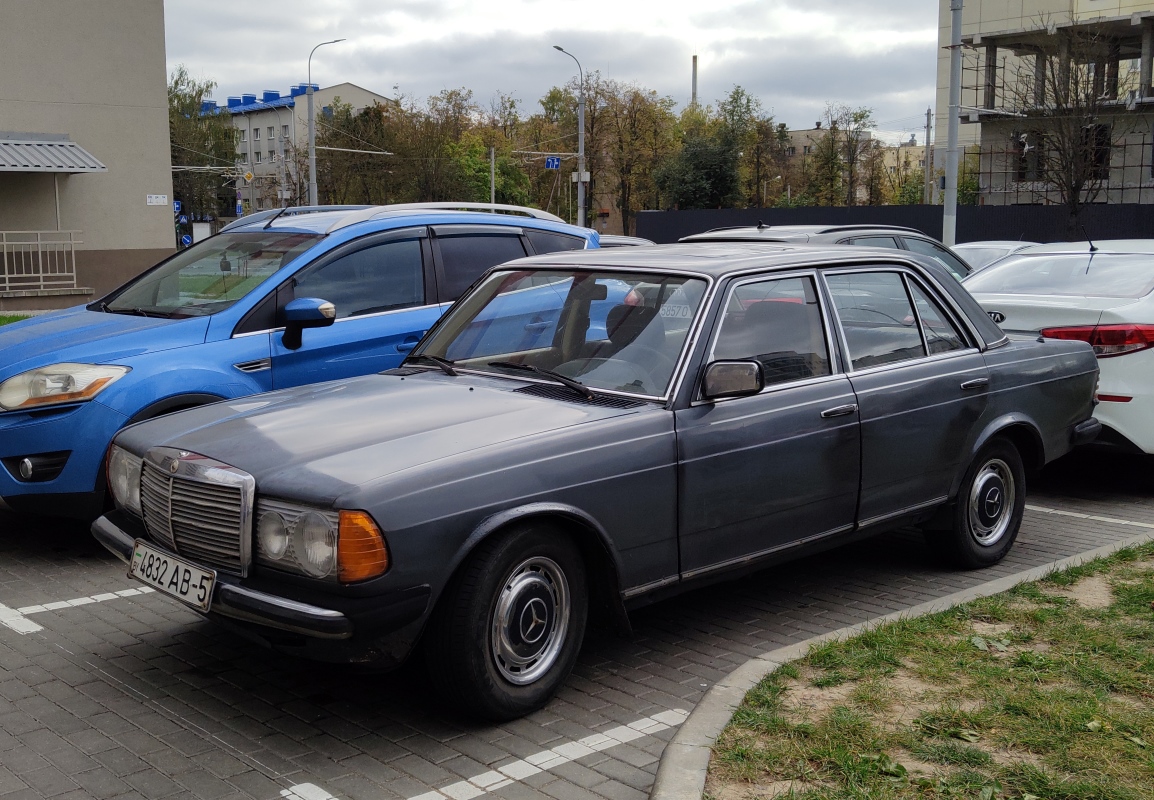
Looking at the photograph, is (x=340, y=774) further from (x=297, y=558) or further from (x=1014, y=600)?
(x=1014, y=600)

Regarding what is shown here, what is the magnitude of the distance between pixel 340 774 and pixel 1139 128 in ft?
148

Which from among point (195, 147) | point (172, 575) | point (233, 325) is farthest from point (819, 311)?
point (195, 147)

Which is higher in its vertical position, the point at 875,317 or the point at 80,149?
the point at 80,149

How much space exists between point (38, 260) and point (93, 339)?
2260cm

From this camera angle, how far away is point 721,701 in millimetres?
4129

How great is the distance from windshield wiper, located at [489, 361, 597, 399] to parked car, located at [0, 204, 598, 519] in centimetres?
167

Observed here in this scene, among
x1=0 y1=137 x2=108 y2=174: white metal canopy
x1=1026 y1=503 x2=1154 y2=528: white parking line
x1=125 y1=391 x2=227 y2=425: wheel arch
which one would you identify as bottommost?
x1=1026 y1=503 x2=1154 y2=528: white parking line

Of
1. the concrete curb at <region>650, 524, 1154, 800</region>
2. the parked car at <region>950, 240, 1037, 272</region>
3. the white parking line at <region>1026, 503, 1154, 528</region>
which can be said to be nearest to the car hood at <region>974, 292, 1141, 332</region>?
the white parking line at <region>1026, 503, 1154, 528</region>

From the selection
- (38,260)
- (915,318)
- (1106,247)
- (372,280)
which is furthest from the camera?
(38,260)

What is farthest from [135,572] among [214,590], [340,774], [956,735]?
[956,735]

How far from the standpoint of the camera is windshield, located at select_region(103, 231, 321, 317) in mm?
6895

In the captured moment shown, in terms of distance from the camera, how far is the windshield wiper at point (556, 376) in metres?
4.68

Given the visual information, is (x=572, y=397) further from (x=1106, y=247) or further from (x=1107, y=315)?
(x=1106, y=247)

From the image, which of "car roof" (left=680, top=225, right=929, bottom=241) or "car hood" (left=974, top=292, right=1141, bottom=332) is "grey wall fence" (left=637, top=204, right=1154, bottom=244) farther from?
"car hood" (left=974, top=292, right=1141, bottom=332)
